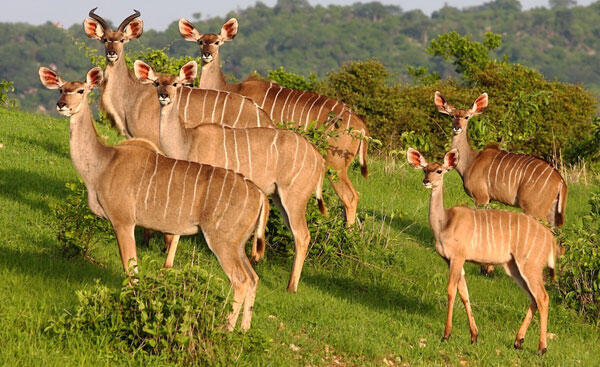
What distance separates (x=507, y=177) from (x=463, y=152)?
0.57 metres

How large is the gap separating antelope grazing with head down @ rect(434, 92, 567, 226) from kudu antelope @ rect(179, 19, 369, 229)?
3.11ft

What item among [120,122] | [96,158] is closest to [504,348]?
[96,158]

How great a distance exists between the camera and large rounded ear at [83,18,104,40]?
824 cm

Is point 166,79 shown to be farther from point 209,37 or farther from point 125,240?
point 209,37

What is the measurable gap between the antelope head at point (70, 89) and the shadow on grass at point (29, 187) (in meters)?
2.09

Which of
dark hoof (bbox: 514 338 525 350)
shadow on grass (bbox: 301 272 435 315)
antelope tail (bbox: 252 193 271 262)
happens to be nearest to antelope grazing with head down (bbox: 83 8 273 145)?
shadow on grass (bbox: 301 272 435 315)

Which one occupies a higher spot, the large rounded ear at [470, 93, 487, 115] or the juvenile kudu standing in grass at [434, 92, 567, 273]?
the large rounded ear at [470, 93, 487, 115]

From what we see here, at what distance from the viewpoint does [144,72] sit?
7.10 metres

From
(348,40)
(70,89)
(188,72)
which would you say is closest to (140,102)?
(188,72)

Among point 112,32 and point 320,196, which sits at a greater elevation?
point 112,32

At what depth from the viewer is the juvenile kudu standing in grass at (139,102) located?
26.6ft

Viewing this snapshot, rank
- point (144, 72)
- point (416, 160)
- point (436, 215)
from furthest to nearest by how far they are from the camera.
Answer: point (144, 72) → point (416, 160) → point (436, 215)

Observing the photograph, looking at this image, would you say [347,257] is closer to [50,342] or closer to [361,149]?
[361,149]

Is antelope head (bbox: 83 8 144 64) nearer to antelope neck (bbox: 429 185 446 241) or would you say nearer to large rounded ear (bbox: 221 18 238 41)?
large rounded ear (bbox: 221 18 238 41)
